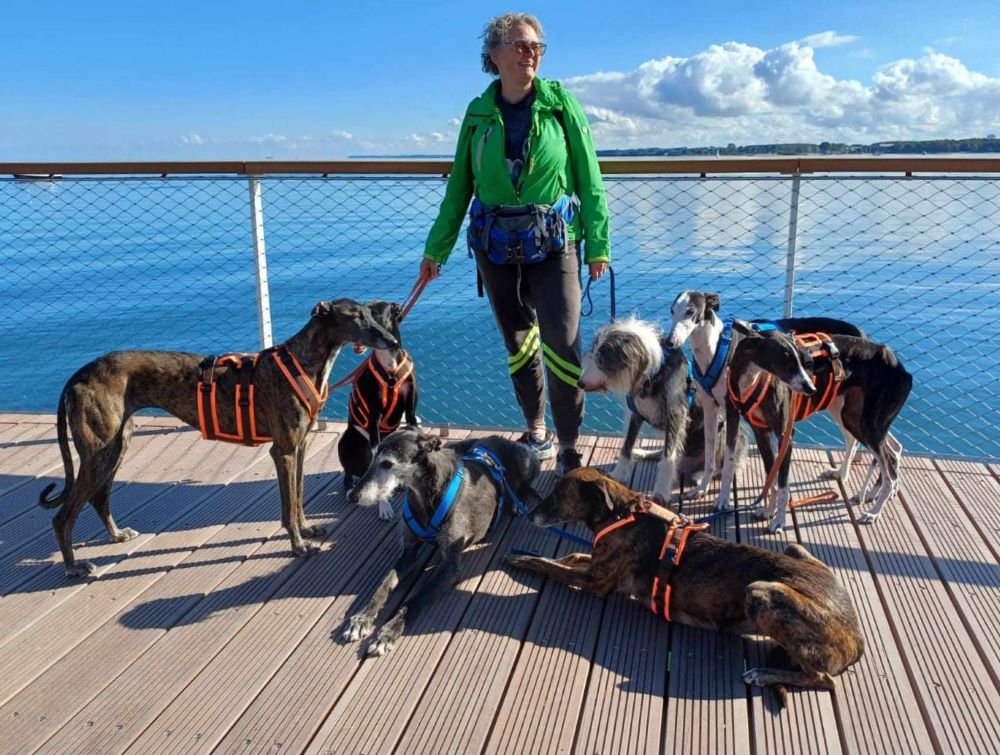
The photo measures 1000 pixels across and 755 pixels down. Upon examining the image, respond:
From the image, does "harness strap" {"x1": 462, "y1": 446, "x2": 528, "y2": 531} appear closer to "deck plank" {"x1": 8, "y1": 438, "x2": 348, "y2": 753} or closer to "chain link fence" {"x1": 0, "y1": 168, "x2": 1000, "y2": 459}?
"deck plank" {"x1": 8, "y1": 438, "x2": 348, "y2": 753}

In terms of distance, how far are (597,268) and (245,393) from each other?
182 cm

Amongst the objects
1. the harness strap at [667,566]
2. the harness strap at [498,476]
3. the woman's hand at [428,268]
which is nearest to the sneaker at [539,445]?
the harness strap at [498,476]

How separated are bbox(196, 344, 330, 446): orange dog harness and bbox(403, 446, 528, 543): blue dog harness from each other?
64 centimetres

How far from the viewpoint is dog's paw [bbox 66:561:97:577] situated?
301 cm

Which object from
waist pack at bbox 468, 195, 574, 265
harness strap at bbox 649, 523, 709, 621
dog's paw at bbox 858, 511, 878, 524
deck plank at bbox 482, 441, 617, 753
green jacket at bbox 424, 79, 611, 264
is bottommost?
deck plank at bbox 482, 441, 617, 753

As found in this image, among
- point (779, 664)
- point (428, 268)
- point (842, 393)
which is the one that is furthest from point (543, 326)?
point (779, 664)

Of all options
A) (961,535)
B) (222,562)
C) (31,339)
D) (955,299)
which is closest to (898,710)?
(961,535)

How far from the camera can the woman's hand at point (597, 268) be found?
376 cm

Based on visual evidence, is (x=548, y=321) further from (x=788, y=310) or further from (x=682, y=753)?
(x=682, y=753)

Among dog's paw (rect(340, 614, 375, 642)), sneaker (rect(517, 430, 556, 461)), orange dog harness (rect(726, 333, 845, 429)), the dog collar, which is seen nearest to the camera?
dog's paw (rect(340, 614, 375, 642))

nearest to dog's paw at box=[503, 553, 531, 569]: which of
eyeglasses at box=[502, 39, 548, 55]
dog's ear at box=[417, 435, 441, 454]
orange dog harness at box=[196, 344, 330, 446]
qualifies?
dog's ear at box=[417, 435, 441, 454]

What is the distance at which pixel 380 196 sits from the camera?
518 centimetres

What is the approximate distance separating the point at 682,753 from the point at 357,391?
2.30 m

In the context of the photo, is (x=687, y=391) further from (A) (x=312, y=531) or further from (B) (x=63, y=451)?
(B) (x=63, y=451)
